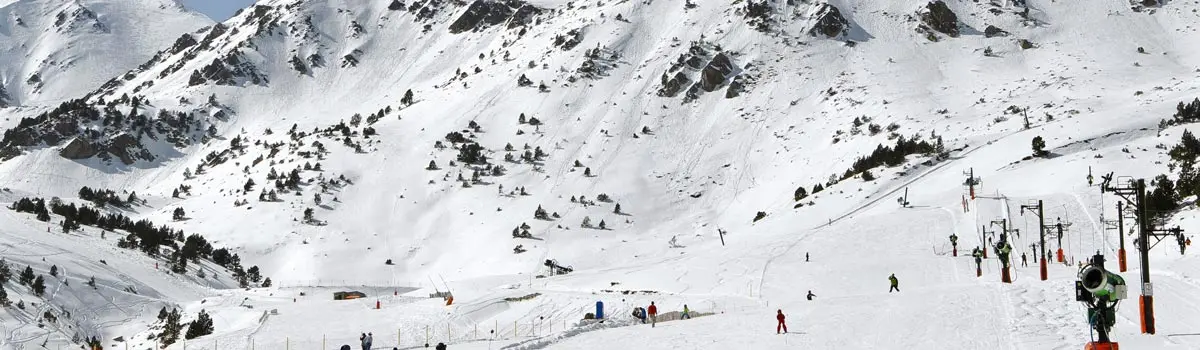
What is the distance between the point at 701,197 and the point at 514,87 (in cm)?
4843

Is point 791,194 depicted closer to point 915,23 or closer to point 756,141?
point 756,141

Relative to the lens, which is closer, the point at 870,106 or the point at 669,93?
the point at 870,106

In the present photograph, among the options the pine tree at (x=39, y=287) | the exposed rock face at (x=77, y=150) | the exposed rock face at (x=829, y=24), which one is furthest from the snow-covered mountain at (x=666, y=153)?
the pine tree at (x=39, y=287)

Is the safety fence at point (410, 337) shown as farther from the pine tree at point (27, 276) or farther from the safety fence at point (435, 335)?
the pine tree at point (27, 276)

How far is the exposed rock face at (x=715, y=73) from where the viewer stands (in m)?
134

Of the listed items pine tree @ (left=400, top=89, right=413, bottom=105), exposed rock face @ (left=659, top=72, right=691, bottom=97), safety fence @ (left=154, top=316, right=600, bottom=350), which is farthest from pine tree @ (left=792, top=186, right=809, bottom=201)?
pine tree @ (left=400, top=89, right=413, bottom=105)

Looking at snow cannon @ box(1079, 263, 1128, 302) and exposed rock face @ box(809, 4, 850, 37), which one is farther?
exposed rock face @ box(809, 4, 850, 37)

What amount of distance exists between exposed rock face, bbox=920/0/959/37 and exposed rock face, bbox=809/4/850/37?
1326 cm

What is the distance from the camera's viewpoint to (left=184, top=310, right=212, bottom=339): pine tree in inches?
1768

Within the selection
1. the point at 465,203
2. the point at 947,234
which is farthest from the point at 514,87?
the point at 947,234

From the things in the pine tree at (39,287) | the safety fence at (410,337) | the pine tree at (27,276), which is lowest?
the safety fence at (410,337)

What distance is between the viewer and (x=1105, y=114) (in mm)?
93625

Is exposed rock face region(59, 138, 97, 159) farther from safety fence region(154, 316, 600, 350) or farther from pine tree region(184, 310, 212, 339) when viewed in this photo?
safety fence region(154, 316, 600, 350)

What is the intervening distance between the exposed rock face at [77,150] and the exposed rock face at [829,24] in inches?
4695
